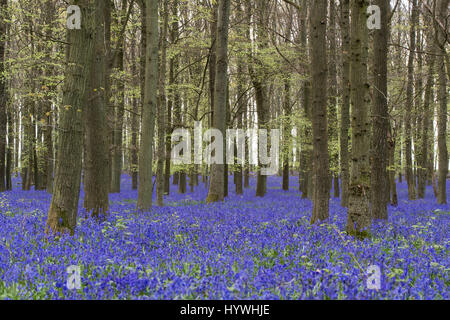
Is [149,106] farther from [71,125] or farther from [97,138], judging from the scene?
[71,125]

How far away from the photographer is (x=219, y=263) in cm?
454

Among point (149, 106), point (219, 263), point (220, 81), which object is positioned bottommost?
point (219, 263)

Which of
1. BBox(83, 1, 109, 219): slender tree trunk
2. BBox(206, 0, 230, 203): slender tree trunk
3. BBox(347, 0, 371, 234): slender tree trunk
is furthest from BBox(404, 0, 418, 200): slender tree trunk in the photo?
BBox(83, 1, 109, 219): slender tree trunk

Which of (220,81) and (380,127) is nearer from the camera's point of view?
(380,127)

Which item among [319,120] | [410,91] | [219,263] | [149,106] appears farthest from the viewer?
[410,91]

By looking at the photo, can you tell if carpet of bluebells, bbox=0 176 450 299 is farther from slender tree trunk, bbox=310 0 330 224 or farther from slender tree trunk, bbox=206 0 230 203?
slender tree trunk, bbox=206 0 230 203

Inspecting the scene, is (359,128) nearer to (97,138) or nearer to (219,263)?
(219,263)

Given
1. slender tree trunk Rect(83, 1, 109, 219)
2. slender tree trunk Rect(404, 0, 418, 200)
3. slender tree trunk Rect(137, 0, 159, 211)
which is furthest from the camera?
slender tree trunk Rect(404, 0, 418, 200)

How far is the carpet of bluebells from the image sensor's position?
370 centimetres

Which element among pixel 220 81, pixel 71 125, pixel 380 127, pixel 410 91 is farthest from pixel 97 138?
pixel 410 91

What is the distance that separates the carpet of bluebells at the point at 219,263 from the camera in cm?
370

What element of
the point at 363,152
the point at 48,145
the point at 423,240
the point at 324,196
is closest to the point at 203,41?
the point at 48,145

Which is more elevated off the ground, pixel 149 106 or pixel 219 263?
pixel 149 106

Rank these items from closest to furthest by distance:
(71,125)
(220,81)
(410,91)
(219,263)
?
(219,263), (71,125), (220,81), (410,91)
